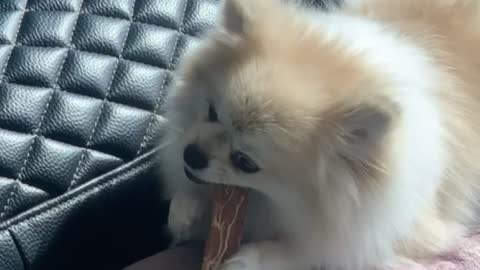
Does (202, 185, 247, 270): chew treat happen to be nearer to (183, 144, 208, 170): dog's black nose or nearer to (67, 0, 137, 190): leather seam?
(183, 144, 208, 170): dog's black nose

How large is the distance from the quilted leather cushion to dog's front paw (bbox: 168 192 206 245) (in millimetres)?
110

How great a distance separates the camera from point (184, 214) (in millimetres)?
1225

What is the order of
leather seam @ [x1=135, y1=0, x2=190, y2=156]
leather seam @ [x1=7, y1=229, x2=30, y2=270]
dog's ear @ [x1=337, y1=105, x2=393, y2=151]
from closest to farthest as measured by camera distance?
dog's ear @ [x1=337, y1=105, x2=393, y2=151]
leather seam @ [x1=7, y1=229, x2=30, y2=270]
leather seam @ [x1=135, y1=0, x2=190, y2=156]

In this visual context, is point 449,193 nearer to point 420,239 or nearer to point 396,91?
point 420,239

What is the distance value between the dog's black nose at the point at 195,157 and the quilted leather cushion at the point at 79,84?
214mm

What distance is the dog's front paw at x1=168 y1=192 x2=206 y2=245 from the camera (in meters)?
1.23

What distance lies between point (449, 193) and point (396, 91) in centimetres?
28

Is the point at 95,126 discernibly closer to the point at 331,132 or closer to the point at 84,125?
the point at 84,125

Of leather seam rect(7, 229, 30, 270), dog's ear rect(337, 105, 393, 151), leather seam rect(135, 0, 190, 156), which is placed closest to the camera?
dog's ear rect(337, 105, 393, 151)

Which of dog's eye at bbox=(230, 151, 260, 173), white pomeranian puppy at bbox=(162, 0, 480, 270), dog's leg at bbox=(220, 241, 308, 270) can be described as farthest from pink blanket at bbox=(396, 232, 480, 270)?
dog's eye at bbox=(230, 151, 260, 173)

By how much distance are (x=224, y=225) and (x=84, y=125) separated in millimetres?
280

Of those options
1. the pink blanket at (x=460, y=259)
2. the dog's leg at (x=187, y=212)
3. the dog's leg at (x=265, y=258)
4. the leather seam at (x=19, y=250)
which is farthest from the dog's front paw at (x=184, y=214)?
the pink blanket at (x=460, y=259)

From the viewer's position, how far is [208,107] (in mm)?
1105

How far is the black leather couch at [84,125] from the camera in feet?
3.88
